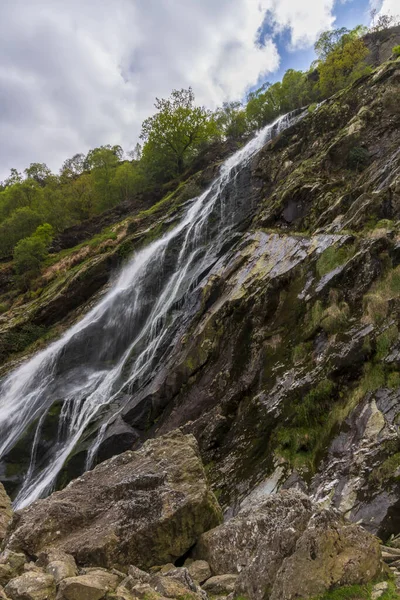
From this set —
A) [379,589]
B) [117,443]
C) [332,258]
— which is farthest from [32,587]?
[332,258]

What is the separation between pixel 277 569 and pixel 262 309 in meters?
9.07

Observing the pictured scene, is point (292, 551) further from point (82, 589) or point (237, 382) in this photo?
point (237, 382)

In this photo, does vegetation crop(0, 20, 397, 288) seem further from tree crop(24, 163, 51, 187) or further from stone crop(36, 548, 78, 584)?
stone crop(36, 548, 78, 584)

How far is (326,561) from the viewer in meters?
4.24

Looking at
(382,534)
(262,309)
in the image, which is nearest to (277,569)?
(382,534)

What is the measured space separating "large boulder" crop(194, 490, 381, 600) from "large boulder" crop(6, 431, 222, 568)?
0.70 metres

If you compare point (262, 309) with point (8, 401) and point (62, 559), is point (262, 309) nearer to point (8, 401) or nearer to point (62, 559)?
point (62, 559)

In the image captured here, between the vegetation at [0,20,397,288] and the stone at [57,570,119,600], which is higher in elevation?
the vegetation at [0,20,397,288]

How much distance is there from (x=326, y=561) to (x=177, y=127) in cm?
4729

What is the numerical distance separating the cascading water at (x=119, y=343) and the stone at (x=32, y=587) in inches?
434

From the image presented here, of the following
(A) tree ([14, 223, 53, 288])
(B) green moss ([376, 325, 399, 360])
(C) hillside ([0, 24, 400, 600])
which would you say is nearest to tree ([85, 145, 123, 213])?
(A) tree ([14, 223, 53, 288])

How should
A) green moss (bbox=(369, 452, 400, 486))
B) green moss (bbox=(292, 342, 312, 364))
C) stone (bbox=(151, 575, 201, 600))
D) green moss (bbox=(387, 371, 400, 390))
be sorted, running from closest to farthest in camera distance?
stone (bbox=(151, 575, 201, 600))
green moss (bbox=(369, 452, 400, 486))
green moss (bbox=(387, 371, 400, 390))
green moss (bbox=(292, 342, 312, 364))

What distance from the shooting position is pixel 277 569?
4.54 m

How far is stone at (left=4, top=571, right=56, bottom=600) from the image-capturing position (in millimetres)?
4179
